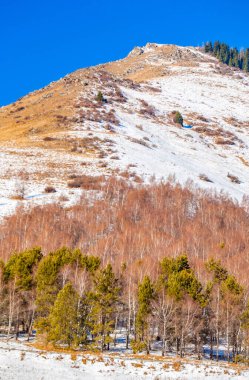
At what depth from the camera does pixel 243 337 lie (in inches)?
1540

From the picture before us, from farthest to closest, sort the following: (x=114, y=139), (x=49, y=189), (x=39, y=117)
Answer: (x=39, y=117)
(x=114, y=139)
(x=49, y=189)

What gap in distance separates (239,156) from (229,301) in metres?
79.6

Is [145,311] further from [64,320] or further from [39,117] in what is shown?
[39,117]

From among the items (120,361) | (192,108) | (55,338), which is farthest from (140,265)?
(192,108)

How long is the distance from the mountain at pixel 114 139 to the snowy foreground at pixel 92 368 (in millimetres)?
37310

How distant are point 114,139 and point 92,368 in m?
77.0

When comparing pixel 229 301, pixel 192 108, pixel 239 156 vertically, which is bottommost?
pixel 229 301

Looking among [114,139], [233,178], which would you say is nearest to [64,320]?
[233,178]

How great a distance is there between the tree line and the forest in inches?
4.0

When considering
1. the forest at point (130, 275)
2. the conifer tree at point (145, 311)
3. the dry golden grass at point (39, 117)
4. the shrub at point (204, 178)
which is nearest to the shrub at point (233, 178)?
the shrub at point (204, 178)

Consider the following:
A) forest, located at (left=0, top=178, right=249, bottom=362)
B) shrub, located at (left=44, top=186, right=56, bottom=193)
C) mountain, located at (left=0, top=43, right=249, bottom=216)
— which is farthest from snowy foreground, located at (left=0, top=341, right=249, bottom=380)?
shrub, located at (left=44, top=186, right=56, bottom=193)

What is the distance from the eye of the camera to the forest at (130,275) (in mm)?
37469

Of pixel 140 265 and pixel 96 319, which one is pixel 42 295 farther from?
pixel 140 265

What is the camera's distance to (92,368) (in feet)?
88.2
